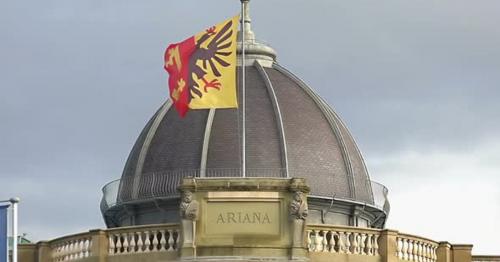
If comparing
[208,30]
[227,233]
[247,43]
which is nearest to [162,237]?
[227,233]

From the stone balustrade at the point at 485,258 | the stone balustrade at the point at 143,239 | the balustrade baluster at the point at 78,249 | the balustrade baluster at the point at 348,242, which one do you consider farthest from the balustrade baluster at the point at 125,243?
the stone balustrade at the point at 485,258

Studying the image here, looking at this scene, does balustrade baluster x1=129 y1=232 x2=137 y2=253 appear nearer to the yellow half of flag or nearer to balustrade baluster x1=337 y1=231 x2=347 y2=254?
the yellow half of flag

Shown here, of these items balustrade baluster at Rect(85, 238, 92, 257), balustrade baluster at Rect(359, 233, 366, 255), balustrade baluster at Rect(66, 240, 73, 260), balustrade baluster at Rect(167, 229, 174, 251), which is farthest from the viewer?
balustrade baluster at Rect(66, 240, 73, 260)

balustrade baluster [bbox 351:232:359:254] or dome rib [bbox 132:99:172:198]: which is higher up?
dome rib [bbox 132:99:172:198]

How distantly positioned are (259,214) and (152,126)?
8494mm

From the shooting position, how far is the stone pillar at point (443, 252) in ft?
187

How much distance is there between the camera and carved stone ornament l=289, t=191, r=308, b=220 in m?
53.9

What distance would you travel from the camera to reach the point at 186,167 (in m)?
59.7

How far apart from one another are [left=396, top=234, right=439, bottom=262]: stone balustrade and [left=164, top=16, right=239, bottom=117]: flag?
19.9 ft

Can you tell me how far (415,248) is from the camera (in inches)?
2222

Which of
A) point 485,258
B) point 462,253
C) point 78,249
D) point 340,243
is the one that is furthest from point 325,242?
point 78,249

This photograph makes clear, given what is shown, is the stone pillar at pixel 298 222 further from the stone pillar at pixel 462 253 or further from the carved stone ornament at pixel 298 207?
the stone pillar at pixel 462 253

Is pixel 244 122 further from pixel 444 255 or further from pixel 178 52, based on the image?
pixel 444 255

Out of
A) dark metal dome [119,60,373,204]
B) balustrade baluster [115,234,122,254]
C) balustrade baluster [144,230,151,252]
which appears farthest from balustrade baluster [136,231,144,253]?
dark metal dome [119,60,373,204]
